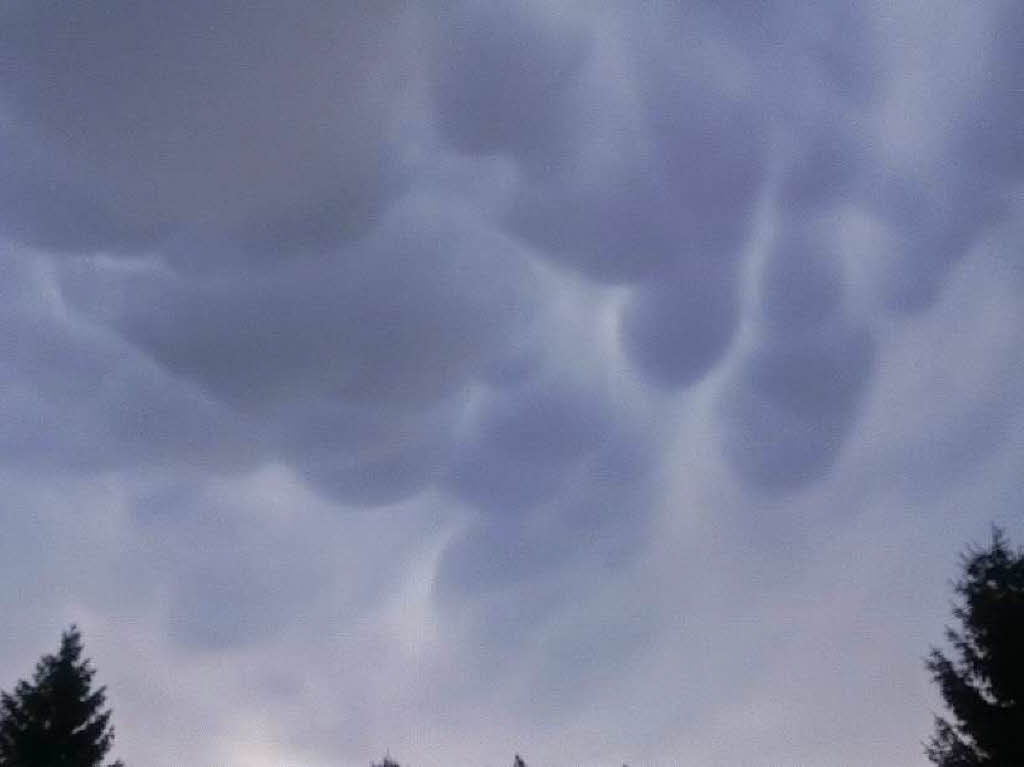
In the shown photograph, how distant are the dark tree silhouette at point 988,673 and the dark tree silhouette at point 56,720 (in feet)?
88.0

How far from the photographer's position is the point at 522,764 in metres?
59.5

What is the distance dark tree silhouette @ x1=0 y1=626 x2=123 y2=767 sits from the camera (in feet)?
86.0

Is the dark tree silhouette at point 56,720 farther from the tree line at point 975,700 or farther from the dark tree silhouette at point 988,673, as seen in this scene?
the dark tree silhouette at point 988,673

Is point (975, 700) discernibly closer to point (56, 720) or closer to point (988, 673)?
point (988, 673)

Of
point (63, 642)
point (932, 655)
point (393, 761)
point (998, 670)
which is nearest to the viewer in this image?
point (998, 670)

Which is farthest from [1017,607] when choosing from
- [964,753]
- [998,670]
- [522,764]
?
[522,764]

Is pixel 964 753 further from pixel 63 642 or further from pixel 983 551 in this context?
pixel 63 642

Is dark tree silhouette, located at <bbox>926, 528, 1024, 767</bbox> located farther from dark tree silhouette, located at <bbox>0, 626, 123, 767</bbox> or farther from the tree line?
dark tree silhouette, located at <bbox>0, 626, 123, 767</bbox>

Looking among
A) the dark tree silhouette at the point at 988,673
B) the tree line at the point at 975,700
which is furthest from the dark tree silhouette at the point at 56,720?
the dark tree silhouette at the point at 988,673

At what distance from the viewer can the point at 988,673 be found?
2139 cm

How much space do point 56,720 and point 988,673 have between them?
29.6 metres

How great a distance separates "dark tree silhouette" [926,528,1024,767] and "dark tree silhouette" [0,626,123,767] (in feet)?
88.0

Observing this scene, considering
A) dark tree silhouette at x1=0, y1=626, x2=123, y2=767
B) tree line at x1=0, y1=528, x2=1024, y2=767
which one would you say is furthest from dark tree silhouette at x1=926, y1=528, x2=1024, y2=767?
dark tree silhouette at x1=0, y1=626, x2=123, y2=767

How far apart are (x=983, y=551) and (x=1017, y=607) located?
2390mm
